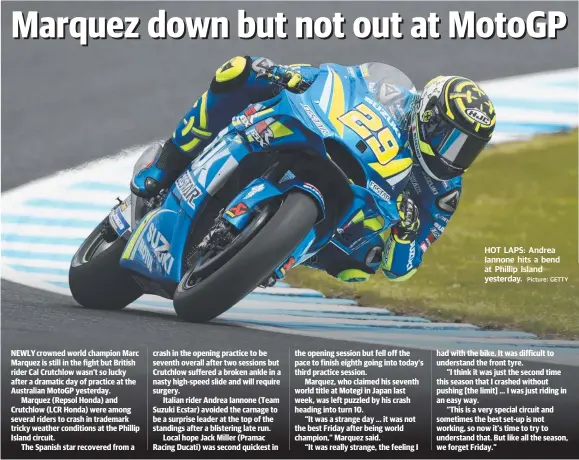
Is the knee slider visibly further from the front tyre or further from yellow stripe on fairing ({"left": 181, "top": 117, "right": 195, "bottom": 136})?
the front tyre

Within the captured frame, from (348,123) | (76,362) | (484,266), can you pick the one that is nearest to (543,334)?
(484,266)

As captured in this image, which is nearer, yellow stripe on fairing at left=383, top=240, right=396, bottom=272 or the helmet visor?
the helmet visor

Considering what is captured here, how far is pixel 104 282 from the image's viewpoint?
6355mm

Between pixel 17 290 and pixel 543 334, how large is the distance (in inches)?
155

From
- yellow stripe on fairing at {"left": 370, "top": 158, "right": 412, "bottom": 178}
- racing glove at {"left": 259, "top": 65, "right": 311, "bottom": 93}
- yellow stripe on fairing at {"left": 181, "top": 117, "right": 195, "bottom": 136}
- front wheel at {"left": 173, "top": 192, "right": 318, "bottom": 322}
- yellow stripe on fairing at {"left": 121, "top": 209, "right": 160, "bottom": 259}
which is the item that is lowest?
front wheel at {"left": 173, "top": 192, "right": 318, "bottom": 322}

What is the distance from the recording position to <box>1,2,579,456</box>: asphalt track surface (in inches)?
290

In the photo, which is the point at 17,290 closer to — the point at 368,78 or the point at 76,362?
the point at 76,362

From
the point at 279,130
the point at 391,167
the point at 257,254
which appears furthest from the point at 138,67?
the point at 257,254

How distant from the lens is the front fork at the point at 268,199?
474cm

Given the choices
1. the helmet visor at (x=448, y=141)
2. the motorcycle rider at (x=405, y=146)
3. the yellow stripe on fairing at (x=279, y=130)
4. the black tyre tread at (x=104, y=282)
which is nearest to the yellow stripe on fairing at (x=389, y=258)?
the motorcycle rider at (x=405, y=146)

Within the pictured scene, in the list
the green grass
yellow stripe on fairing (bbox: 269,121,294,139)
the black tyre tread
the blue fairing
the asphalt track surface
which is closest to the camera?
the blue fairing

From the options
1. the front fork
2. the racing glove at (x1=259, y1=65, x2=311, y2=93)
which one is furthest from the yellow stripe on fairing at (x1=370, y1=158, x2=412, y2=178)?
the racing glove at (x1=259, y1=65, x2=311, y2=93)

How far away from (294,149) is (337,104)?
1.12 feet

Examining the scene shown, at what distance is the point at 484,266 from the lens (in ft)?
23.3
